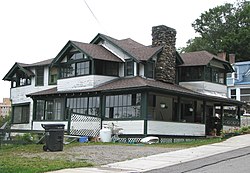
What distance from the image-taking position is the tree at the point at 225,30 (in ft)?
199

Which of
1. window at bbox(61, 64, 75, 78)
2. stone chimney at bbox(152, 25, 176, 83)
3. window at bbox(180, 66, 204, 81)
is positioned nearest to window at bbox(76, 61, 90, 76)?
window at bbox(61, 64, 75, 78)

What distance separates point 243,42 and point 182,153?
4687 centimetres

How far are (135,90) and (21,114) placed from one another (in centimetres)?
1752

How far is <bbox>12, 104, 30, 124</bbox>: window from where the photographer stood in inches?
1508

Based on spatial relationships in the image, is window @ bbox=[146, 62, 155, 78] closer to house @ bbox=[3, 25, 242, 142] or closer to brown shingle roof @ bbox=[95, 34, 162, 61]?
house @ bbox=[3, 25, 242, 142]

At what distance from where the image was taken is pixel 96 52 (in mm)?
29219

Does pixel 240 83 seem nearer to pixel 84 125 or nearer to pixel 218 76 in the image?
pixel 218 76

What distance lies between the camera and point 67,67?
102ft

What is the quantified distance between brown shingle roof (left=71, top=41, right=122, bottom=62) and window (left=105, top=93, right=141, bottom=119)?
3.08 m

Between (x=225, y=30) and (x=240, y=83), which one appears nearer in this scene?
(x=240, y=83)

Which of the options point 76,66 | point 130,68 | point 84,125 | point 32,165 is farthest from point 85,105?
point 32,165

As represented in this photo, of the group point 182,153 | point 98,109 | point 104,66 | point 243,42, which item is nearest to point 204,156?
point 182,153

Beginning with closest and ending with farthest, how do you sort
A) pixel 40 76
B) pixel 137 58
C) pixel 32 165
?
1. pixel 32 165
2. pixel 137 58
3. pixel 40 76

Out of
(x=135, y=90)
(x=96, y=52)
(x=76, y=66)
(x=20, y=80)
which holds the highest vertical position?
(x=96, y=52)
